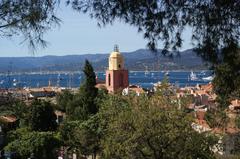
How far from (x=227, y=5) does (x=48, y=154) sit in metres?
23.3

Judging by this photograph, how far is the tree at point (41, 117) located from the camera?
3216 cm

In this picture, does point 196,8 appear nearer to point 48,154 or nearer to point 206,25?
point 206,25

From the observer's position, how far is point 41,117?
32.7 metres

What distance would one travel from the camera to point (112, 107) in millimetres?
20656

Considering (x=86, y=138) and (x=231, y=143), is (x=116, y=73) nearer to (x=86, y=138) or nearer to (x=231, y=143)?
(x=86, y=138)

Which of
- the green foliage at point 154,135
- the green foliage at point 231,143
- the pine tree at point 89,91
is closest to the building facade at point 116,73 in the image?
the pine tree at point 89,91

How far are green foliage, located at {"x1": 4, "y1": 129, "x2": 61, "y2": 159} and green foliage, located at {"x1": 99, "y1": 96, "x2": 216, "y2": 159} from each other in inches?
367

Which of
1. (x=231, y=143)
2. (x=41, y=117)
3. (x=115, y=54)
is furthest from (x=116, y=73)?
(x=231, y=143)

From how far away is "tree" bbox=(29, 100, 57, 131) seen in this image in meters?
32.2

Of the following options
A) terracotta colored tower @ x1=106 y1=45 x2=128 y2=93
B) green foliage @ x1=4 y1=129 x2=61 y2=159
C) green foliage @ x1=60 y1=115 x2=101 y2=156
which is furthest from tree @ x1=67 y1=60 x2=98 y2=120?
terracotta colored tower @ x1=106 y1=45 x2=128 y2=93

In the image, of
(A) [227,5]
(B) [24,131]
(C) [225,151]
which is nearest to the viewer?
(A) [227,5]

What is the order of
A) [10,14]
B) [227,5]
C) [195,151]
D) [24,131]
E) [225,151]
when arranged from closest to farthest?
[227,5], [10,14], [195,151], [225,151], [24,131]

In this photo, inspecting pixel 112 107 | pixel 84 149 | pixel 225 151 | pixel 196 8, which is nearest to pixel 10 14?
pixel 196 8

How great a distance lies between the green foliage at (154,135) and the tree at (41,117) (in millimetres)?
14535
